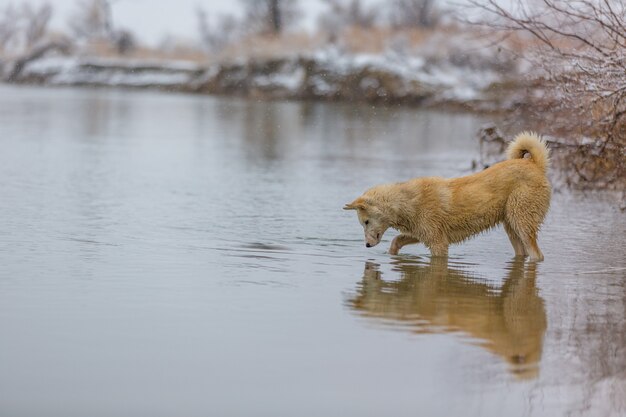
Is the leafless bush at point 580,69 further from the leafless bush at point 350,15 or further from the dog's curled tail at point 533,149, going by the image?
the leafless bush at point 350,15

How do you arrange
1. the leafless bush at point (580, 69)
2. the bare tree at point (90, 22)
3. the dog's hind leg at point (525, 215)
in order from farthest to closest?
1. the bare tree at point (90, 22)
2. the leafless bush at point (580, 69)
3. the dog's hind leg at point (525, 215)

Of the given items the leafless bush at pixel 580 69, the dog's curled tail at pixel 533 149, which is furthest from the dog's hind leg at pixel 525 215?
the leafless bush at pixel 580 69

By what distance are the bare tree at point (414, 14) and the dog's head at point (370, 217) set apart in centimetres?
4821

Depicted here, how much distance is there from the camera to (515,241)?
1120 cm

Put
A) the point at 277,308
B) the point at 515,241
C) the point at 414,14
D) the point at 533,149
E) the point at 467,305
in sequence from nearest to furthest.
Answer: the point at 277,308, the point at 467,305, the point at 533,149, the point at 515,241, the point at 414,14

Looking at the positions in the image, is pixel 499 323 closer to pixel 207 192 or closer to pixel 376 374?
pixel 376 374

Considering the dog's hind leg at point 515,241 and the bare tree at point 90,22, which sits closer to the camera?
the dog's hind leg at point 515,241

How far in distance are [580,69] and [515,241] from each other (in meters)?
2.33

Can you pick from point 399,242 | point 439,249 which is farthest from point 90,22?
point 439,249

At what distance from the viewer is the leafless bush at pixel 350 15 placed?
58.3 m

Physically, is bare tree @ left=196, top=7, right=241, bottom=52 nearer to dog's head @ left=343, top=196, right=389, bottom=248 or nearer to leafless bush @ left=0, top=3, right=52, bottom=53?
leafless bush @ left=0, top=3, right=52, bottom=53

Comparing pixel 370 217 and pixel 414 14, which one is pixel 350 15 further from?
pixel 370 217

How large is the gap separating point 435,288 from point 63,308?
3103 mm

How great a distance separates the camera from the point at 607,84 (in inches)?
486
